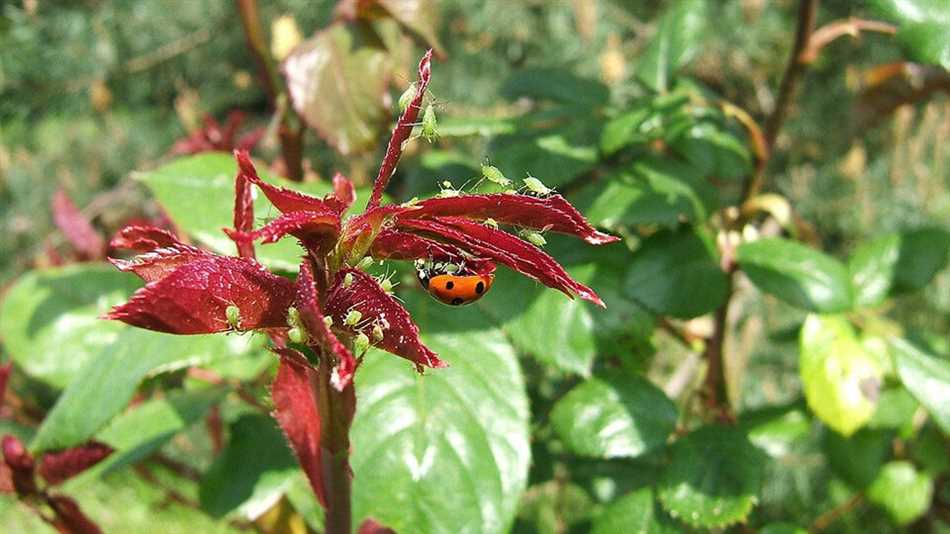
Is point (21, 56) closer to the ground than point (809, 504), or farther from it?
farther from it

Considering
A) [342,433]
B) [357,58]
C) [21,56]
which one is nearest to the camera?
[342,433]

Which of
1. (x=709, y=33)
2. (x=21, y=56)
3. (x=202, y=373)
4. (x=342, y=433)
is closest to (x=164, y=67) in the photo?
(x=21, y=56)

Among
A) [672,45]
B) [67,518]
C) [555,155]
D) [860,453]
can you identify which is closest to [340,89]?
[555,155]

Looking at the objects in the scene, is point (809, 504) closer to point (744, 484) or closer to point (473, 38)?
point (744, 484)

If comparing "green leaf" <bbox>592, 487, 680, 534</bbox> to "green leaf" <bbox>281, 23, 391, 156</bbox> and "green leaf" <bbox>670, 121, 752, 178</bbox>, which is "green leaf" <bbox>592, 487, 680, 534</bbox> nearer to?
"green leaf" <bbox>670, 121, 752, 178</bbox>

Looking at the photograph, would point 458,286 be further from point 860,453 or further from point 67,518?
point 860,453

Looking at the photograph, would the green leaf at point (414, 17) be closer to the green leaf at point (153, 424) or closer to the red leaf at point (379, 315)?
the green leaf at point (153, 424)

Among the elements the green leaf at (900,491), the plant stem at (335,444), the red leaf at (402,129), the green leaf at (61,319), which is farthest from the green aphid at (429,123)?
the green leaf at (900,491)
